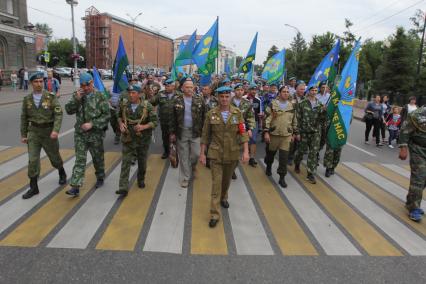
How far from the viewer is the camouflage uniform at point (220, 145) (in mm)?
4469

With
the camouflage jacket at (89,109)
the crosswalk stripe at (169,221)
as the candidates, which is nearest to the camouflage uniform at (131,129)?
the camouflage jacket at (89,109)

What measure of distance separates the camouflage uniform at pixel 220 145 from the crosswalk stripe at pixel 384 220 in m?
2.14

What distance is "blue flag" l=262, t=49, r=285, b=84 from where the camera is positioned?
1309cm

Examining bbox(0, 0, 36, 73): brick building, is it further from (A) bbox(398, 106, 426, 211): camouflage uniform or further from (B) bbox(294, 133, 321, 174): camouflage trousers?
(A) bbox(398, 106, 426, 211): camouflage uniform

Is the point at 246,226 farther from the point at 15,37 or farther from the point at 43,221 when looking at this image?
the point at 15,37

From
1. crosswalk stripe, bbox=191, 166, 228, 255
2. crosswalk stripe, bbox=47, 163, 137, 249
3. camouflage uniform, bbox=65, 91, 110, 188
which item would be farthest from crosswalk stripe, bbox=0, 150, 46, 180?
crosswalk stripe, bbox=191, 166, 228, 255

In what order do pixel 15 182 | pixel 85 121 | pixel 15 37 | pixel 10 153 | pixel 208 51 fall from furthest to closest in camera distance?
1. pixel 15 37
2. pixel 208 51
3. pixel 10 153
4. pixel 15 182
5. pixel 85 121

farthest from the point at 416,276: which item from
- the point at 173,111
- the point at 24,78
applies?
the point at 24,78

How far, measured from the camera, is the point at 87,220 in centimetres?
445

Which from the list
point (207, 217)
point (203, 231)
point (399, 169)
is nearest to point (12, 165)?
point (207, 217)

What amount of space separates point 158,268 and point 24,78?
87.4ft

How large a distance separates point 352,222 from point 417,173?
3.86ft

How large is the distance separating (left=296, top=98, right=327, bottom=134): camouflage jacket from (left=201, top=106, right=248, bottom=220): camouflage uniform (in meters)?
2.38

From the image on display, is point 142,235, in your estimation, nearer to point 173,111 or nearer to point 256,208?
point 256,208
